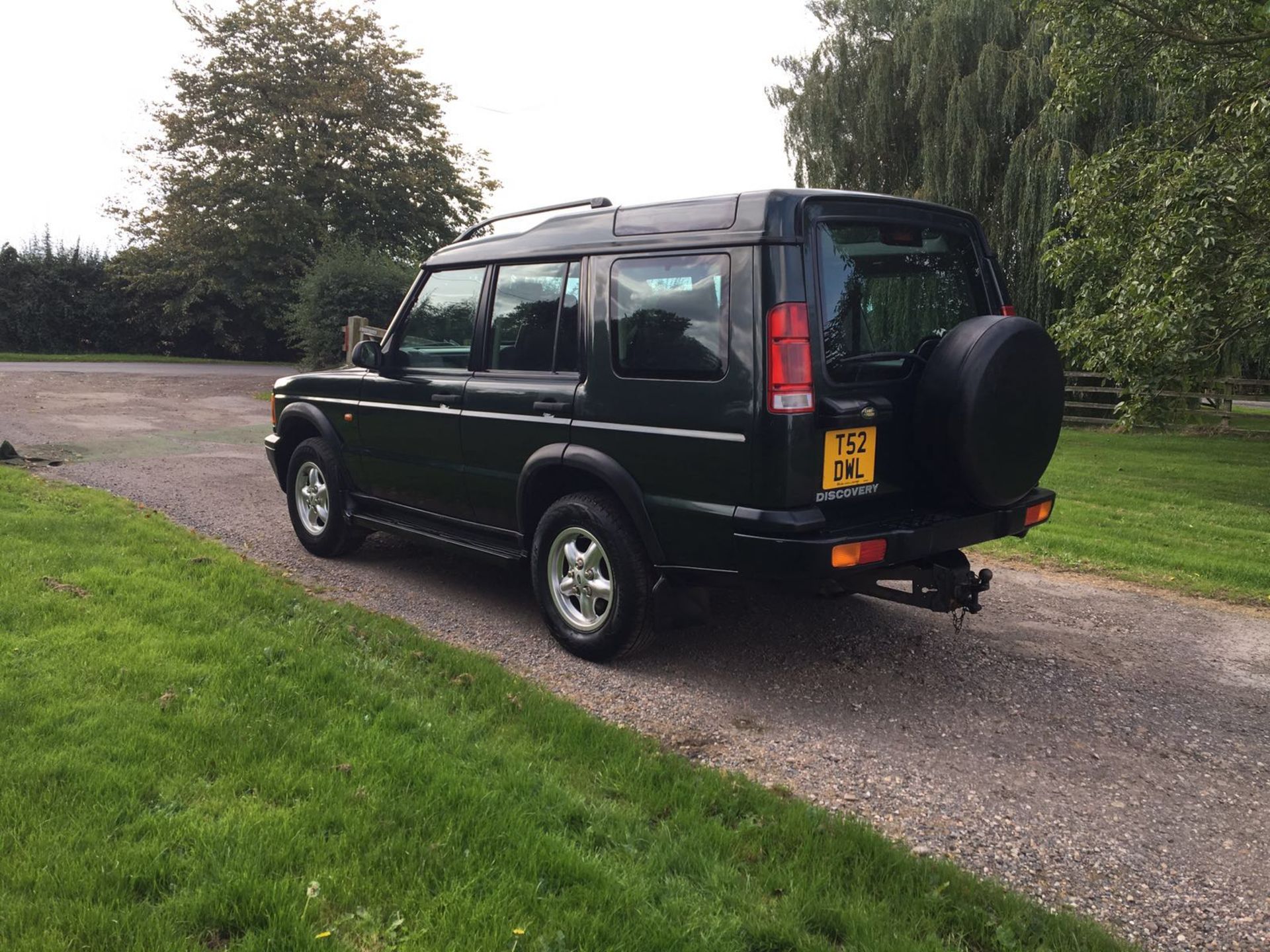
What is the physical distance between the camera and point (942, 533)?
4168 millimetres

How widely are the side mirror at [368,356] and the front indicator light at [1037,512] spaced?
3.87 metres

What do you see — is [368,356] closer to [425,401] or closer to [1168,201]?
[425,401]

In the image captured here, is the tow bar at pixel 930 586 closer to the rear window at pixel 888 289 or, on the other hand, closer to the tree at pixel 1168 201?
the rear window at pixel 888 289

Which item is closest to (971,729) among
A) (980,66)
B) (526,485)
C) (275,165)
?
(526,485)

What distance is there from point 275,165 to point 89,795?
30474 millimetres

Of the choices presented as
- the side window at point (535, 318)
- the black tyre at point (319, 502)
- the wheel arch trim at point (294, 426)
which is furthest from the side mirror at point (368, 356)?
the side window at point (535, 318)

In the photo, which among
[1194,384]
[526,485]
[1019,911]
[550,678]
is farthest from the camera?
[1194,384]

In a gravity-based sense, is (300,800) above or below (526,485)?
below

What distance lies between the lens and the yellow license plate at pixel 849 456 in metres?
3.96

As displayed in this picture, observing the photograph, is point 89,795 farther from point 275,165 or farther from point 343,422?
point 275,165

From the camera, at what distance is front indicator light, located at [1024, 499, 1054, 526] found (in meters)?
4.66

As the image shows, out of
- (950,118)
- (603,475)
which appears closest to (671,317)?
(603,475)

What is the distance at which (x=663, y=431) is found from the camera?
166 inches

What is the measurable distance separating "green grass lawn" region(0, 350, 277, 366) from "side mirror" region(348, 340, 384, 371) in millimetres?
25591
